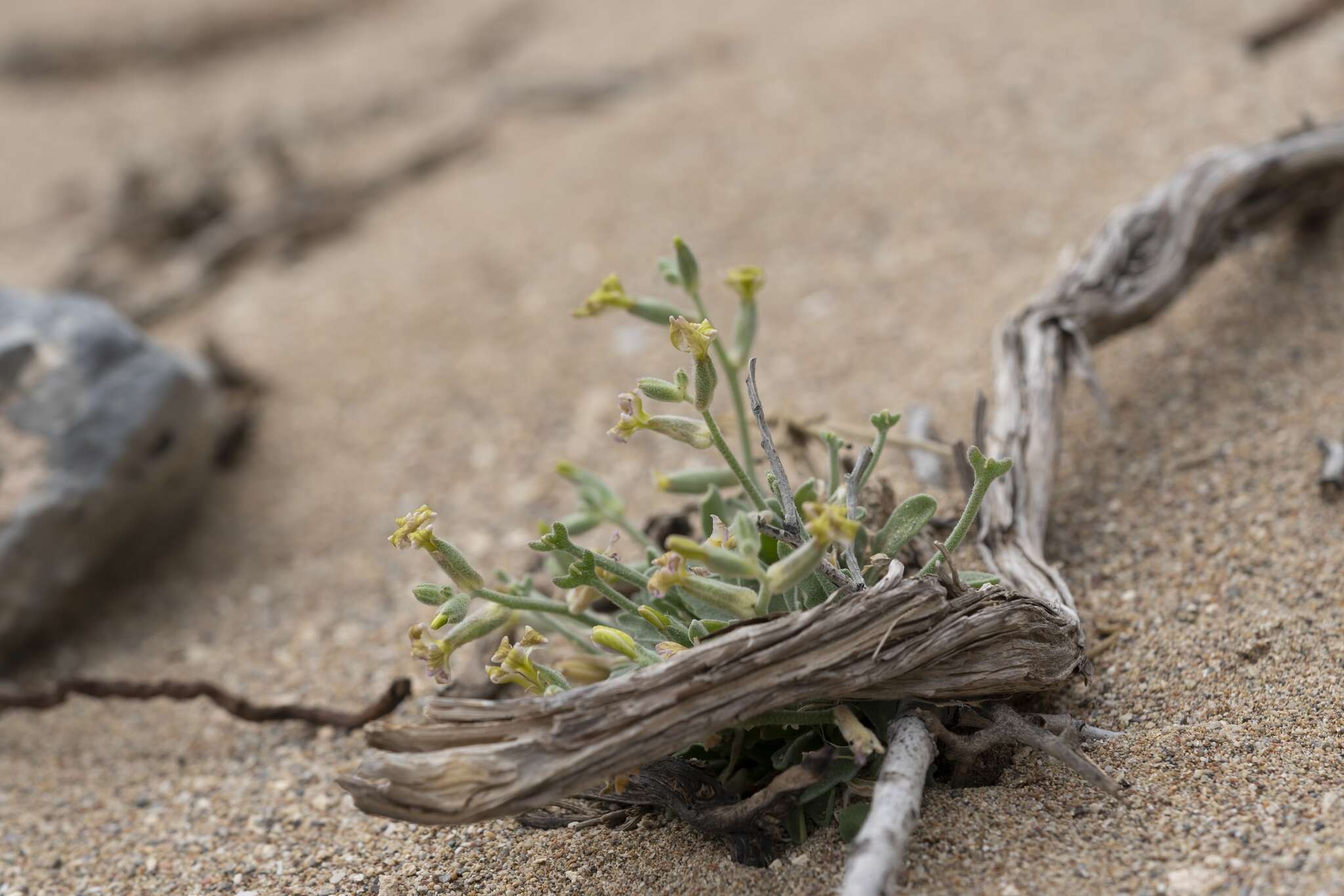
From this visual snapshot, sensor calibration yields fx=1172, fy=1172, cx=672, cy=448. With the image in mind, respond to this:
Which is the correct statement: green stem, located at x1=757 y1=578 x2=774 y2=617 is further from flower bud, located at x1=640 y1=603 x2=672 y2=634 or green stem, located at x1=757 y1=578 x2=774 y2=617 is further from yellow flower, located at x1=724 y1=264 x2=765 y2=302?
Result: yellow flower, located at x1=724 y1=264 x2=765 y2=302

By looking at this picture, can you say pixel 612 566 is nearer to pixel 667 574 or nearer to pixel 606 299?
pixel 667 574

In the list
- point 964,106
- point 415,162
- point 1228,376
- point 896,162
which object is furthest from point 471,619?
point 415,162

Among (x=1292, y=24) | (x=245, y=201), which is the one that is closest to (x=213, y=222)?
(x=245, y=201)

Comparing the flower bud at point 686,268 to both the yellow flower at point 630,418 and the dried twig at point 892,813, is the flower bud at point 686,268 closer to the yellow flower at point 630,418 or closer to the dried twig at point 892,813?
the yellow flower at point 630,418

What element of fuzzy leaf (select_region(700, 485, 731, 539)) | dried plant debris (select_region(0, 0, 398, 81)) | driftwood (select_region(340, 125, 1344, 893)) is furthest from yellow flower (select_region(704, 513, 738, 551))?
dried plant debris (select_region(0, 0, 398, 81))

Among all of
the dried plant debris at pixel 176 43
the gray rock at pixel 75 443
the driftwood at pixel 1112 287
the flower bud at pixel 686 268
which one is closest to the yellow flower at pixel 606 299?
the flower bud at pixel 686 268
